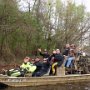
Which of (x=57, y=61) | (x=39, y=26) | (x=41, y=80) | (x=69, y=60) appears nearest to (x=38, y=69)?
(x=41, y=80)

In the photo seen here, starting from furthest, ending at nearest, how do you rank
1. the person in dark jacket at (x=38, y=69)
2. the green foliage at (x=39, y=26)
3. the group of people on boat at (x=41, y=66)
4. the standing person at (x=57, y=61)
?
the green foliage at (x=39, y=26) < the standing person at (x=57, y=61) < the person in dark jacket at (x=38, y=69) < the group of people on boat at (x=41, y=66)

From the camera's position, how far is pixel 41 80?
19.8 metres

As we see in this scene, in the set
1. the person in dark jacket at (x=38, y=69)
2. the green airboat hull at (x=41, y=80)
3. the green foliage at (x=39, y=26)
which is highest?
the green foliage at (x=39, y=26)

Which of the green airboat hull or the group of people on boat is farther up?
the group of people on boat

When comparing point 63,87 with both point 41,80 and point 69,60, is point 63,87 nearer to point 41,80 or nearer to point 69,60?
point 41,80

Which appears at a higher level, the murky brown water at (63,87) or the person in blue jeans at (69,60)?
the person in blue jeans at (69,60)

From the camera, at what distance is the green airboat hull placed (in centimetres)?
1878

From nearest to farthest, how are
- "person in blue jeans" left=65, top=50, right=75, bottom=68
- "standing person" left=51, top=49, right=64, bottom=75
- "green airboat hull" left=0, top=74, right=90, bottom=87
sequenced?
"green airboat hull" left=0, top=74, right=90, bottom=87 → "standing person" left=51, top=49, right=64, bottom=75 → "person in blue jeans" left=65, top=50, right=75, bottom=68

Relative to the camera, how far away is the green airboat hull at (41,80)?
18781mm

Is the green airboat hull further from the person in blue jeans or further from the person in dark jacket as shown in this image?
the person in blue jeans

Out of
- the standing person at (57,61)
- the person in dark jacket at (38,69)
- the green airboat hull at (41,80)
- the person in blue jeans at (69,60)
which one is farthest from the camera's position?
the person in blue jeans at (69,60)

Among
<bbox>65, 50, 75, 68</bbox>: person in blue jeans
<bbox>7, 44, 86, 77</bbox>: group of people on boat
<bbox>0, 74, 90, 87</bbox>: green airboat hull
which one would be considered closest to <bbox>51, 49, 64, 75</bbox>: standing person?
<bbox>7, 44, 86, 77</bbox>: group of people on boat

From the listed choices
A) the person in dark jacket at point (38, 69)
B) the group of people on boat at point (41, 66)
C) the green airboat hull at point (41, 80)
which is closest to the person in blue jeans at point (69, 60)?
the group of people on boat at point (41, 66)

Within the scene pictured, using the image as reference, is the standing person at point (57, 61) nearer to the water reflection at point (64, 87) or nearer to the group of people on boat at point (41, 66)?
the group of people on boat at point (41, 66)
